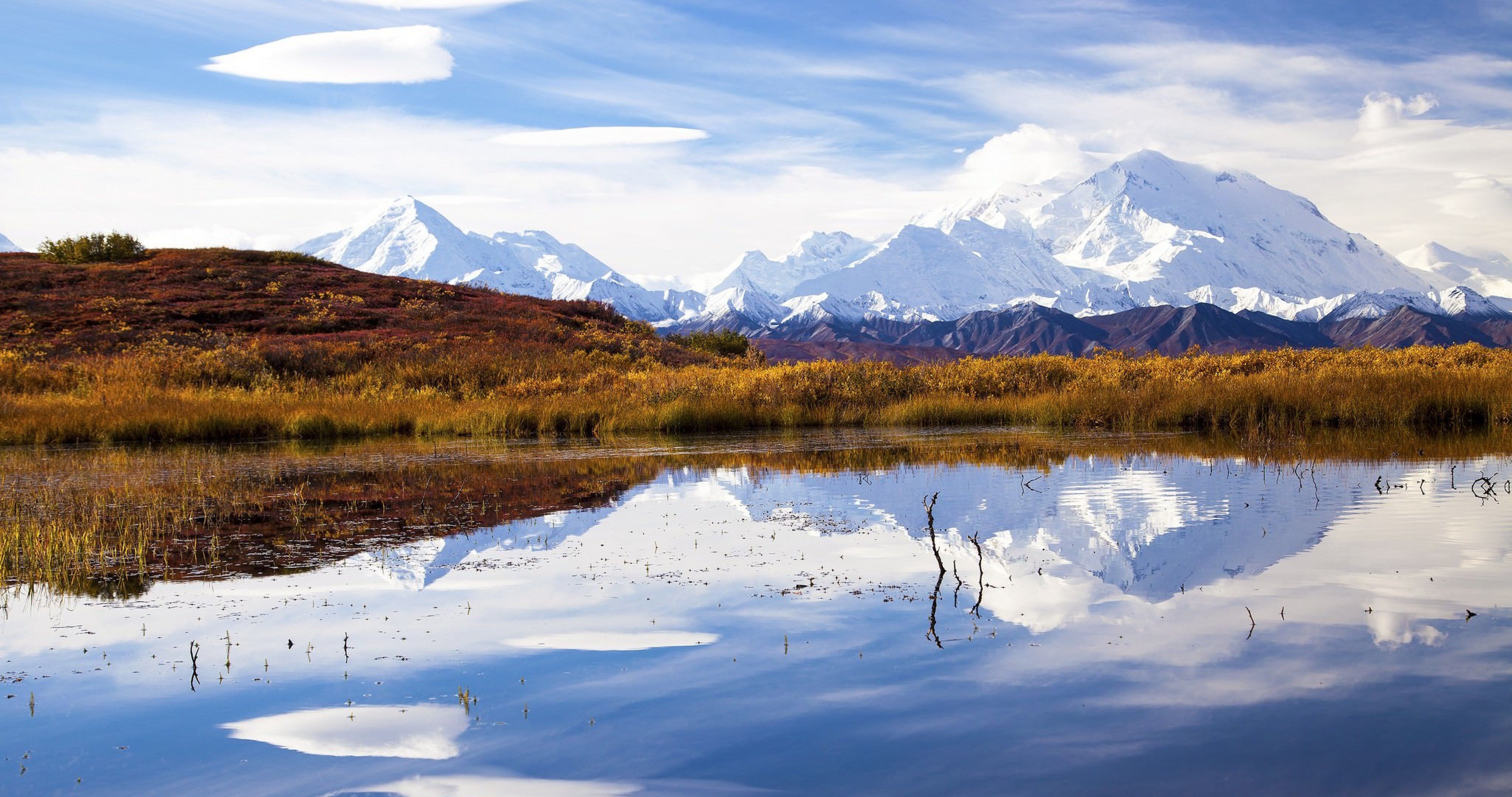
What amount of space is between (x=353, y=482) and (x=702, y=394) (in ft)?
48.9

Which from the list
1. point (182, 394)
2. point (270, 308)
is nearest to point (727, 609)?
point (182, 394)

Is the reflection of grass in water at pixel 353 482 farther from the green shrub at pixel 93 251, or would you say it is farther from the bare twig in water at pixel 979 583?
the green shrub at pixel 93 251

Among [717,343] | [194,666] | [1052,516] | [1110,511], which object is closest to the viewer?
[194,666]

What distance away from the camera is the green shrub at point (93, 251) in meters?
53.8

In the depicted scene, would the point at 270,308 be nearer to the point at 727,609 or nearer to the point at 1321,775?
the point at 727,609

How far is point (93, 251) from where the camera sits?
54.8 meters

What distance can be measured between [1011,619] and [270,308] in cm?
4372

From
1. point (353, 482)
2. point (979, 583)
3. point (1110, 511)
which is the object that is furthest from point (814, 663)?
point (353, 482)

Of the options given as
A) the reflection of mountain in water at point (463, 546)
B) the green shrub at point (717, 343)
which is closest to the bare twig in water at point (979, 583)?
the reflection of mountain in water at point (463, 546)

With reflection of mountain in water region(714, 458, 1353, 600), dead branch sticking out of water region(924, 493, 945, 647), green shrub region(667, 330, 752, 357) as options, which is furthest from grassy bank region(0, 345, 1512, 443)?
dead branch sticking out of water region(924, 493, 945, 647)

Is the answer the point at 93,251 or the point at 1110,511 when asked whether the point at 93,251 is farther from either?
the point at 1110,511

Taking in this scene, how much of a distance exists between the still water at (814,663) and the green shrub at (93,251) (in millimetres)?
50331

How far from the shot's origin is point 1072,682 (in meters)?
6.83

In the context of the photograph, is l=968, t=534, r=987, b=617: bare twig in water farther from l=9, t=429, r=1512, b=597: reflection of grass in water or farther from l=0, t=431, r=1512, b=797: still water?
l=9, t=429, r=1512, b=597: reflection of grass in water
